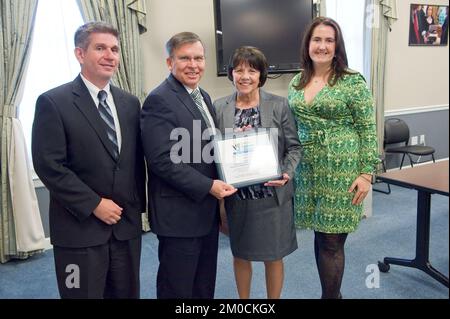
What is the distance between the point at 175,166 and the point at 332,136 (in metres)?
0.72

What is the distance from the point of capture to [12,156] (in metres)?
2.78

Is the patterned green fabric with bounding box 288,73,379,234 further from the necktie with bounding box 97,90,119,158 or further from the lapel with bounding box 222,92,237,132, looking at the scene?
the necktie with bounding box 97,90,119,158

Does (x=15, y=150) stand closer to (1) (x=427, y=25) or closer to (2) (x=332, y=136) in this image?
(2) (x=332, y=136)

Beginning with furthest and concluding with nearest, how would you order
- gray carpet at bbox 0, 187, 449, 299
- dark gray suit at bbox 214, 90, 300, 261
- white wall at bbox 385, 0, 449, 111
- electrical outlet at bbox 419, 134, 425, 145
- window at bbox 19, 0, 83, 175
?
electrical outlet at bbox 419, 134, 425, 145 < white wall at bbox 385, 0, 449, 111 < window at bbox 19, 0, 83, 175 < gray carpet at bbox 0, 187, 449, 299 < dark gray suit at bbox 214, 90, 300, 261

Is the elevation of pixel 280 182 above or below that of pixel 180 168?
below

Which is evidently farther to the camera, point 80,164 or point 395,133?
point 395,133

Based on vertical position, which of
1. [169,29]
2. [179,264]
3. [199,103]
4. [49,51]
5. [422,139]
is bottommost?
[422,139]

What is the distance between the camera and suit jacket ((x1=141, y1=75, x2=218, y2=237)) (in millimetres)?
1502

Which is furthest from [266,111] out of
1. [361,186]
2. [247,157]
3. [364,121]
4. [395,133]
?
[395,133]

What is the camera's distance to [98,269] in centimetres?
148

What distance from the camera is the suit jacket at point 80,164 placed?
1369 millimetres

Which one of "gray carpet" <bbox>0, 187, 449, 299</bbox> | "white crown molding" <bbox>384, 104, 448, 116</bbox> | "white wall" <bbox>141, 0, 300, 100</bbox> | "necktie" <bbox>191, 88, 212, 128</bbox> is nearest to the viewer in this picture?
"necktie" <bbox>191, 88, 212, 128</bbox>

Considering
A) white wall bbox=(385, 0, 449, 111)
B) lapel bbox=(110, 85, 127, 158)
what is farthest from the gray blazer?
white wall bbox=(385, 0, 449, 111)
